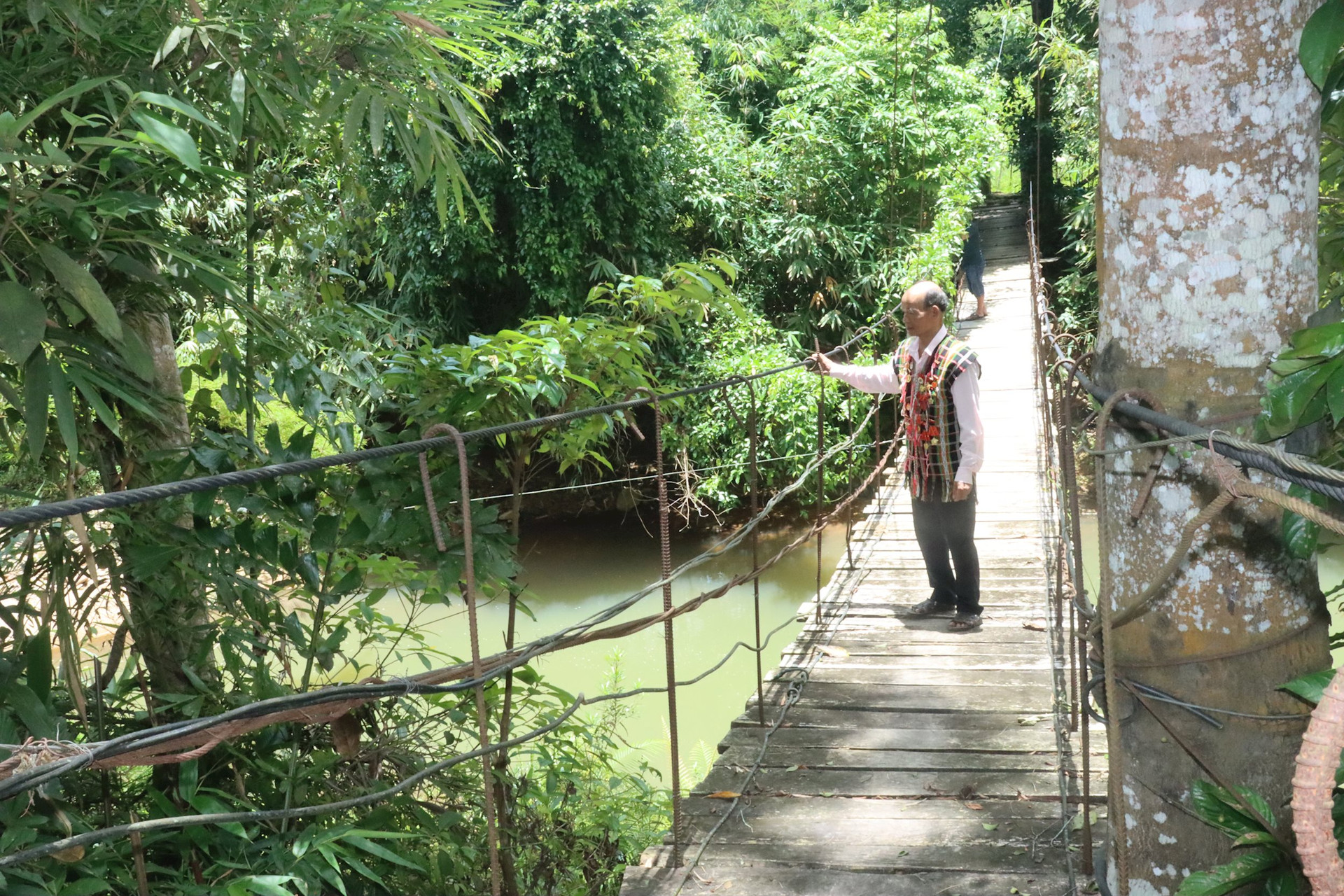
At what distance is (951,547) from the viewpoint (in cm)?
328

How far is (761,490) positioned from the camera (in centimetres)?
810

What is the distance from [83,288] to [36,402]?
0.17 meters

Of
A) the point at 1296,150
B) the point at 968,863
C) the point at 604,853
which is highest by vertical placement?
the point at 1296,150

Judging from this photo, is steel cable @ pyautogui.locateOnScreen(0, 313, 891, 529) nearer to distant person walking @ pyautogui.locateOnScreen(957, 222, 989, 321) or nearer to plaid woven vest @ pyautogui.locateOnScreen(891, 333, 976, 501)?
plaid woven vest @ pyautogui.locateOnScreen(891, 333, 976, 501)

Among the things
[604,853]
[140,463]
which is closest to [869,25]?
[604,853]

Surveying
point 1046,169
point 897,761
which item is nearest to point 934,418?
point 897,761

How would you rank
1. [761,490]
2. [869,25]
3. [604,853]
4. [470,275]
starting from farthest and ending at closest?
[869,25] → [470,275] → [761,490] → [604,853]

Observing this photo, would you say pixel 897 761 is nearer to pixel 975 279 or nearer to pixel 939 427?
pixel 939 427

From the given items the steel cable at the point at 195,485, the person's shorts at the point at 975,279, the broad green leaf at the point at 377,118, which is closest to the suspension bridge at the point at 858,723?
the steel cable at the point at 195,485

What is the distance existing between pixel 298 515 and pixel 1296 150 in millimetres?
1486

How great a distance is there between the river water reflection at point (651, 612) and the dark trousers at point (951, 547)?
217 centimetres

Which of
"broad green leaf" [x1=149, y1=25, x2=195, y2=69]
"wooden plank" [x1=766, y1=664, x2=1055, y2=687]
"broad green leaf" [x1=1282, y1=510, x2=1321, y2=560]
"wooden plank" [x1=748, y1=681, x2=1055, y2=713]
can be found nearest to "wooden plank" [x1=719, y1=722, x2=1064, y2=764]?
"wooden plank" [x1=748, y1=681, x2=1055, y2=713]

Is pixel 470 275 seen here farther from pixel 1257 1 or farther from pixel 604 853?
pixel 1257 1

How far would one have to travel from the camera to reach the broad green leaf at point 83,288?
1285 millimetres
